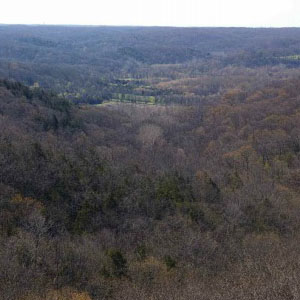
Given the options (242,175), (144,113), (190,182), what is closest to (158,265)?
(190,182)

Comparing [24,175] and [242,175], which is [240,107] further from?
[24,175]

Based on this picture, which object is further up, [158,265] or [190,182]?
[158,265]

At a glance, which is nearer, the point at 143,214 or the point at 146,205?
the point at 143,214

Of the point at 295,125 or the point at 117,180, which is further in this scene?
the point at 295,125

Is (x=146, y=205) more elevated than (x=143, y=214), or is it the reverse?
(x=146, y=205)

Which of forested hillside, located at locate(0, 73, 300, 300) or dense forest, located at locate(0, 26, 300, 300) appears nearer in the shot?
forested hillside, located at locate(0, 73, 300, 300)

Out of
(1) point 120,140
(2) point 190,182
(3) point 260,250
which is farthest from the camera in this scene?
(1) point 120,140

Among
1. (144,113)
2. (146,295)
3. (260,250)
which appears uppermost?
(146,295)

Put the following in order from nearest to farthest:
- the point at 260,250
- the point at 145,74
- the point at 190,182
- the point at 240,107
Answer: the point at 260,250 → the point at 190,182 → the point at 240,107 → the point at 145,74
